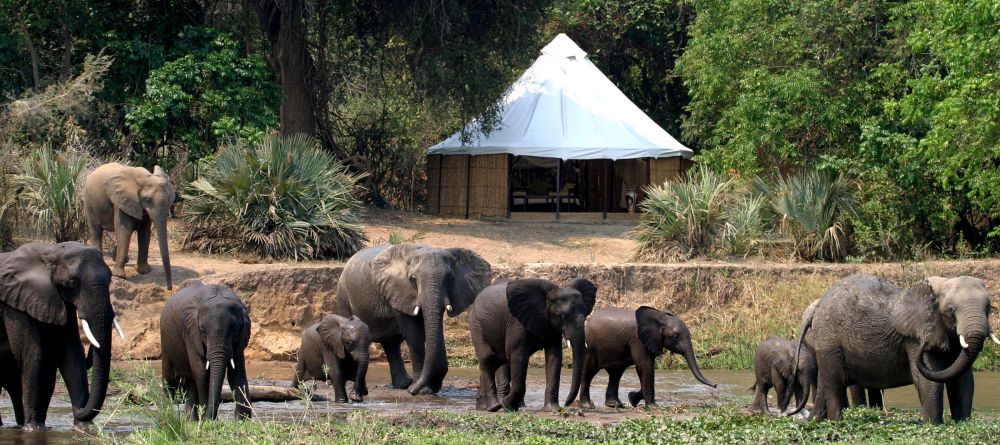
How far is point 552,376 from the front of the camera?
14516 millimetres

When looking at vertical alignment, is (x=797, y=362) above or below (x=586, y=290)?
below

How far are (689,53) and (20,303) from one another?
69.4 ft

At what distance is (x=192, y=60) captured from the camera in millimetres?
28297

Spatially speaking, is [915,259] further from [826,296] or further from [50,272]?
[50,272]

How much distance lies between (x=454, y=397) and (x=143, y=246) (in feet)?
23.8

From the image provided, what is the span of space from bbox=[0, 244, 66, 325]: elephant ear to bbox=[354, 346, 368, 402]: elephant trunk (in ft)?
11.8

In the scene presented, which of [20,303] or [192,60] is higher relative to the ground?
[192,60]

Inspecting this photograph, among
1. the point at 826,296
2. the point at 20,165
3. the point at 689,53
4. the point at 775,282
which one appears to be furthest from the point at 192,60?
the point at 826,296

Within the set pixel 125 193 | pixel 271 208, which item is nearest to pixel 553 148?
pixel 271 208

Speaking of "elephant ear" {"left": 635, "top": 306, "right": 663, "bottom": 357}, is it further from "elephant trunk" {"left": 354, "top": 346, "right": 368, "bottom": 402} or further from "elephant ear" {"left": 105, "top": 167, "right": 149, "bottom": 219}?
"elephant ear" {"left": 105, "top": 167, "right": 149, "bottom": 219}

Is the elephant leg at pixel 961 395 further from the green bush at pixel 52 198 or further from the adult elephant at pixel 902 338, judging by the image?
the green bush at pixel 52 198

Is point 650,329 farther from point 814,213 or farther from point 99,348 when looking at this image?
point 814,213

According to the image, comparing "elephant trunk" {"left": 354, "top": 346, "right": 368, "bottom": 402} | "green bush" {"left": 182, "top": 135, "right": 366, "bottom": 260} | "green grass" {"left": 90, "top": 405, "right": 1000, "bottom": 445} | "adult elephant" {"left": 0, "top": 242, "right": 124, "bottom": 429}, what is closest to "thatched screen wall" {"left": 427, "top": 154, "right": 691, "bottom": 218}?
"green bush" {"left": 182, "top": 135, "right": 366, "bottom": 260}

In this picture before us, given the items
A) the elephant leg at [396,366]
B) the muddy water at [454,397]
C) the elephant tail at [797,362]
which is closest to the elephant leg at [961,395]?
the elephant tail at [797,362]
